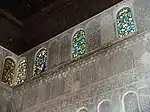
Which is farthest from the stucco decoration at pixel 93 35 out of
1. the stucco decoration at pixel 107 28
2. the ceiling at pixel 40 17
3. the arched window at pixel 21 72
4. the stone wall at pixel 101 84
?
the arched window at pixel 21 72

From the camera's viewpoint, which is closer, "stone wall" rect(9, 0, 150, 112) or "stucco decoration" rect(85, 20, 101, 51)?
"stone wall" rect(9, 0, 150, 112)

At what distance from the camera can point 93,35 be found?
11227mm

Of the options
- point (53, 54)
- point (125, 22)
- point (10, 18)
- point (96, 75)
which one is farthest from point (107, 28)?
A: point (10, 18)

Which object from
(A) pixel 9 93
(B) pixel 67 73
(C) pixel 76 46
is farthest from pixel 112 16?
(A) pixel 9 93

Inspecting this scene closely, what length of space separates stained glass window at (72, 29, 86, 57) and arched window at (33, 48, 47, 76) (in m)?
1.35

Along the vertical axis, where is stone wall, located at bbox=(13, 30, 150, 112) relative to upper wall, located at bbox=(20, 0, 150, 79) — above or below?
below

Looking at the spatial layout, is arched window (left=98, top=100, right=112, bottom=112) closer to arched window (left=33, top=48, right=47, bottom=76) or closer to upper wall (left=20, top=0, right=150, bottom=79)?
upper wall (left=20, top=0, right=150, bottom=79)

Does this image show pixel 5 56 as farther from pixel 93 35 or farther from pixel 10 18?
pixel 93 35

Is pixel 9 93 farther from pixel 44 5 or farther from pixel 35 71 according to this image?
pixel 44 5

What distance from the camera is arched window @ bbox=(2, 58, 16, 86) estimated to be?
1231 centimetres

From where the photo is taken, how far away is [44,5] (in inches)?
464

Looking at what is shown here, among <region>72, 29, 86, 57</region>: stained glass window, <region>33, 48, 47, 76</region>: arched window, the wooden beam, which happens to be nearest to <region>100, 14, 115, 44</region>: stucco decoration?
<region>72, 29, 86, 57</region>: stained glass window

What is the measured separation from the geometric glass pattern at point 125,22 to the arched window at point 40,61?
128 inches

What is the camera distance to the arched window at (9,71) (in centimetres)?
1231
